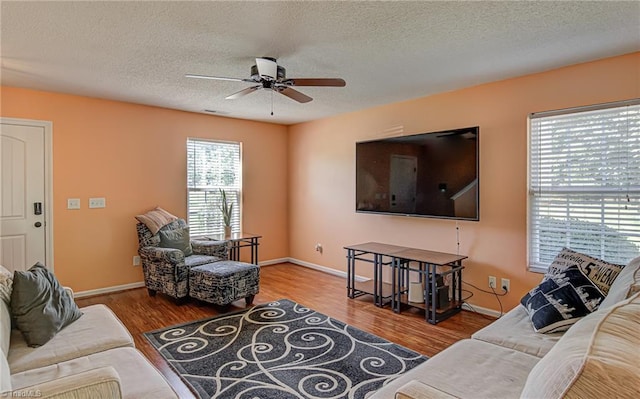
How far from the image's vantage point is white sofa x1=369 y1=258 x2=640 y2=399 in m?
0.86

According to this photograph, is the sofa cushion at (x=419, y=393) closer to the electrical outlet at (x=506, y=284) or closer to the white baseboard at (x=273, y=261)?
the electrical outlet at (x=506, y=284)

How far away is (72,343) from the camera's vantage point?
198 centimetres

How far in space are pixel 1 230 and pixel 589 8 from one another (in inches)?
219

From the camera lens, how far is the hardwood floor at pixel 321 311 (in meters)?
3.03

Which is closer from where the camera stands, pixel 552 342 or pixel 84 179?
pixel 552 342

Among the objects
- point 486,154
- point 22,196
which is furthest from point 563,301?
point 22,196

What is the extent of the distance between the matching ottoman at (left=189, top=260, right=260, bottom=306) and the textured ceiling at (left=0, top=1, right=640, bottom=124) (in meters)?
Result: 1.97

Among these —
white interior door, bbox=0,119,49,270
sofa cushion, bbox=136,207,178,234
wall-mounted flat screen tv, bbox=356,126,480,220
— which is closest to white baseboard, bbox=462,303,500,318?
wall-mounted flat screen tv, bbox=356,126,480,220

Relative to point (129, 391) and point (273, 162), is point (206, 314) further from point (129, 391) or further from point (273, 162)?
point (273, 162)

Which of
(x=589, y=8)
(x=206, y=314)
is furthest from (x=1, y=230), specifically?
(x=589, y=8)

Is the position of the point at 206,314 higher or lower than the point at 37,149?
lower

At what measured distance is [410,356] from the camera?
277cm

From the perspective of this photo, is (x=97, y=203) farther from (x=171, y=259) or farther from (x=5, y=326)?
(x=5, y=326)

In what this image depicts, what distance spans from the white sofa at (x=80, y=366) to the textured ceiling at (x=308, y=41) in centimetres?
187
